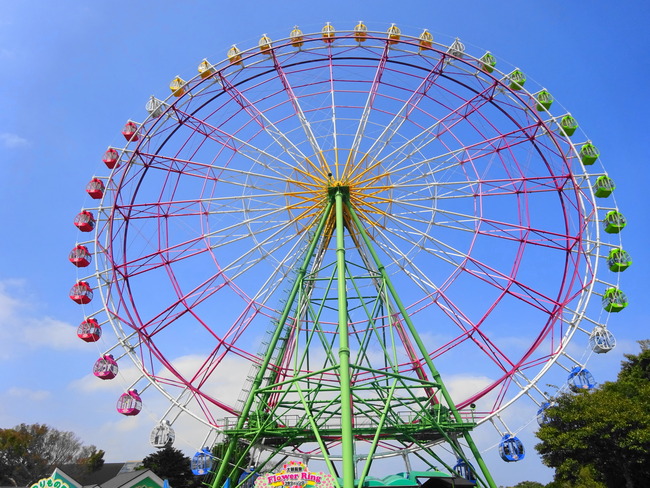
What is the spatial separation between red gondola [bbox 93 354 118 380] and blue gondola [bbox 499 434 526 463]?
56.7ft

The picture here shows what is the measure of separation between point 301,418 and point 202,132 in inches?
580

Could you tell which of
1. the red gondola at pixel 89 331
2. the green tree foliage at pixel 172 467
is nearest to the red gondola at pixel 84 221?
the red gondola at pixel 89 331

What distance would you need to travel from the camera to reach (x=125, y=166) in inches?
998

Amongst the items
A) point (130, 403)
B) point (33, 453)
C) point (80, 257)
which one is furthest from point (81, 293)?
point (33, 453)

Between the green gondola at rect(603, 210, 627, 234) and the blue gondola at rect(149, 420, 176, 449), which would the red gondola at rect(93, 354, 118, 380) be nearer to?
the blue gondola at rect(149, 420, 176, 449)

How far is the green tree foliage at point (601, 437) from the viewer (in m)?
24.1

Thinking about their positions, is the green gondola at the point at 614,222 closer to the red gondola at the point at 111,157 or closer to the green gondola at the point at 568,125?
the green gondola at the point at 568,125

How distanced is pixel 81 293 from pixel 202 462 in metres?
9.93

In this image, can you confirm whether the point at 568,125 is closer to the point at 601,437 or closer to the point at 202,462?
the point at 601,437

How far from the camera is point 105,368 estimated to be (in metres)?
22.8

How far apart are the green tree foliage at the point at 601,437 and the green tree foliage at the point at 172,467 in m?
34.6

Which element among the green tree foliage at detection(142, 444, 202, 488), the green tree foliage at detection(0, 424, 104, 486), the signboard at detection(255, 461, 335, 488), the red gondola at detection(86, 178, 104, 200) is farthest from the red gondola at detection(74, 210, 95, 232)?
the green tree foliage at detection(0, 424, 104, 486)

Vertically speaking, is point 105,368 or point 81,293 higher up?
point 81,293

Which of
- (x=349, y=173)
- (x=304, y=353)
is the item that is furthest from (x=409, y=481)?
(x=349, y=173)
